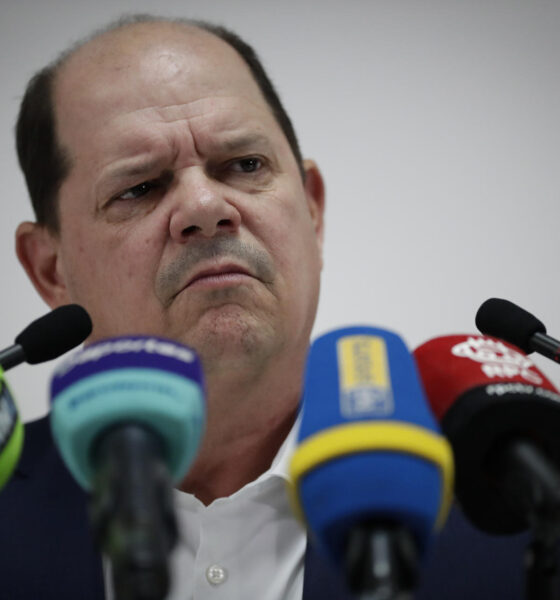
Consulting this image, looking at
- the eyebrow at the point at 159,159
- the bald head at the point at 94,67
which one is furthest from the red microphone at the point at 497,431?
the bald head at the point at 94,67

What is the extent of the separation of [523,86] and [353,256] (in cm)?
65

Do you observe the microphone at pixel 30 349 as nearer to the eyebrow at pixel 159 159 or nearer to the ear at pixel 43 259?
the eyebrow at pixel 159 159

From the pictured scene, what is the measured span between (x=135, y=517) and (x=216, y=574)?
2.33 ft

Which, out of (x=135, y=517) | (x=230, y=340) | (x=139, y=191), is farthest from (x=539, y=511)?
(x=139, y=191)

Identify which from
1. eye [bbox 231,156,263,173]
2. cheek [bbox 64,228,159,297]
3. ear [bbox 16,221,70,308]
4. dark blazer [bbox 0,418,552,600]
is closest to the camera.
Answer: dark blazer [bbox 0,418,552,600]

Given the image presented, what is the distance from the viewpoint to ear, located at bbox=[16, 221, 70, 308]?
1396 millimetres

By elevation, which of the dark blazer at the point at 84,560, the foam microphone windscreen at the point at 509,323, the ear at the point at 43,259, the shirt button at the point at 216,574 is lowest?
the shirt button at the point at 216,574

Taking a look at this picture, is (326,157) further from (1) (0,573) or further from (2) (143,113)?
(1) (0,573)

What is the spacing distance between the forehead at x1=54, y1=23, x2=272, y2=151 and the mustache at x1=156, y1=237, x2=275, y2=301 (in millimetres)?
276

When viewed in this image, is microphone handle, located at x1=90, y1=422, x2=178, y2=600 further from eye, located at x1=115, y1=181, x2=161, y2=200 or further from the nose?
eye, located at x1=115, y1=181, x2=161, y2=200

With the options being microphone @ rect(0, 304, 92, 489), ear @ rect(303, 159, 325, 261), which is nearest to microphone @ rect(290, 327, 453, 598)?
microphone @ rect(0, 304, 92, 489)

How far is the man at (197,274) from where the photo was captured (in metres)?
1.04

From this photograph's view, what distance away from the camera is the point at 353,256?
6.17 ft

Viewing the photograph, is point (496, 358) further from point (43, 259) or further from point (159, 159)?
point (43, 259)
